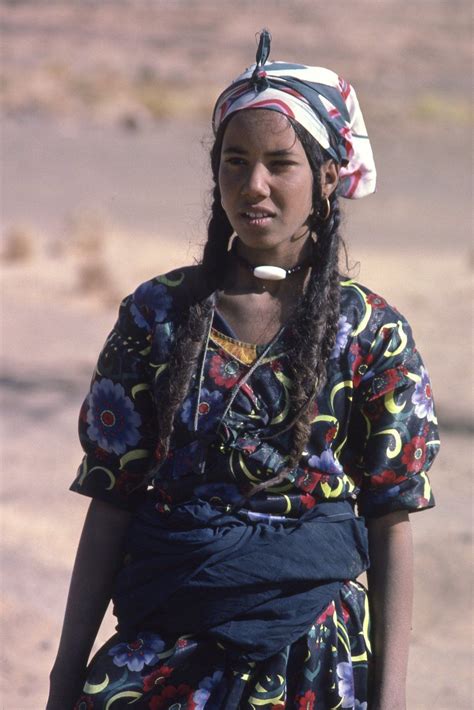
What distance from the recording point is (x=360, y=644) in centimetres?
225

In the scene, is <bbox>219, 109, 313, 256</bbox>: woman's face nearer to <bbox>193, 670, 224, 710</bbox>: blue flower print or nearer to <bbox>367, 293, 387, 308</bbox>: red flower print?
<bbox>367, 293, 387, 308</bbox>: red flower print

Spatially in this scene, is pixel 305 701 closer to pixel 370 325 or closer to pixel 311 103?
pixel 370 325

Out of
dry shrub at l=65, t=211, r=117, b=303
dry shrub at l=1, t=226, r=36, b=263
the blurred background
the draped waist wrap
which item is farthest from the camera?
dry shrub at l=1, t=226, r=36, b=263

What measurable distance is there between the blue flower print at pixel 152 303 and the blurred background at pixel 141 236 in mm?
292

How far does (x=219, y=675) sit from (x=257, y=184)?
0.86 meters

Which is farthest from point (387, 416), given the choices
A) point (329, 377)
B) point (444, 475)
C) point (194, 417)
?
point (444, 475)

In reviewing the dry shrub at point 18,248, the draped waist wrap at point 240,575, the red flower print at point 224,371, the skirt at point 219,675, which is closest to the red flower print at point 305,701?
the skirt at point 219,675

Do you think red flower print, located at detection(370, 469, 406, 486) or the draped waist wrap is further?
red flower print, located at detection(370, 469, 406, 486)

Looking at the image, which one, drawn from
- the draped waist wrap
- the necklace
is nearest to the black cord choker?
the necklace

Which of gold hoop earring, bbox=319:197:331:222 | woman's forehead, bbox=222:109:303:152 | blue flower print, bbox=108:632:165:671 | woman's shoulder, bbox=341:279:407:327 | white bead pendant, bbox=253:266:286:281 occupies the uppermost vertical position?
woman's forehead, bbox=222:109:303:152

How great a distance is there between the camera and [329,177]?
2.31 meters

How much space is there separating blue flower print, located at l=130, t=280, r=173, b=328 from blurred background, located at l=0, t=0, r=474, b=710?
292 mm

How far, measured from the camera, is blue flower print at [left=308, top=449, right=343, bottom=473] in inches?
86.6

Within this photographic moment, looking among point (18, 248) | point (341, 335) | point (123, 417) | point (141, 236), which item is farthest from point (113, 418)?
point (141, 236)
